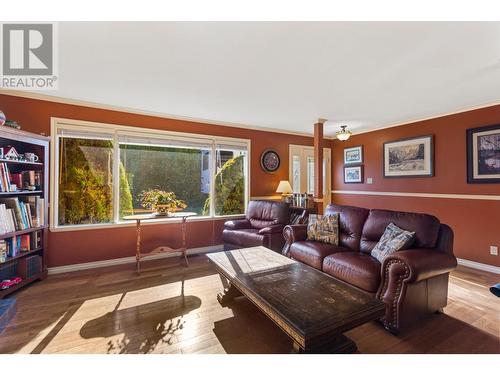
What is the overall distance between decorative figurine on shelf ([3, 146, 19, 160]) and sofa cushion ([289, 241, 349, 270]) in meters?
3.45

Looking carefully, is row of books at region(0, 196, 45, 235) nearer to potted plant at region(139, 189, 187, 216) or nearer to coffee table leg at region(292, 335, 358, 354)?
potted plant at region(139, 189, 187, 216)

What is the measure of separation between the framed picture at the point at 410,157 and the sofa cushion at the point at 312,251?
2543mm

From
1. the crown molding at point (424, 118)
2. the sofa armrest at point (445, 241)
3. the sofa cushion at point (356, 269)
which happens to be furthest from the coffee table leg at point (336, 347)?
the crown molding at point (424, 118)

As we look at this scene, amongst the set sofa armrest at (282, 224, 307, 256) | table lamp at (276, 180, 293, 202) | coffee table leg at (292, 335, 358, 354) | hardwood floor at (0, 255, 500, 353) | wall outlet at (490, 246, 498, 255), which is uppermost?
table lamp at (276, 180, 293, 202)

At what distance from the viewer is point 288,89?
2879 millimetres

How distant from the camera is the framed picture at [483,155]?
322 centimetres

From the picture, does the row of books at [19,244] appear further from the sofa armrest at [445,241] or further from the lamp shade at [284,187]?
the sofa armrest at [445,241]

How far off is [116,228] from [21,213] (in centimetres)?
111

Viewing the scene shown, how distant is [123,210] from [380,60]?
392cm

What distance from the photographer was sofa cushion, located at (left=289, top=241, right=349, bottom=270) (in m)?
2.58

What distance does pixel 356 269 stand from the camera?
7.05 ft

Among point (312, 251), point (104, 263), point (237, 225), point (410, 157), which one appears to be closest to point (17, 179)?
point (104, 263)

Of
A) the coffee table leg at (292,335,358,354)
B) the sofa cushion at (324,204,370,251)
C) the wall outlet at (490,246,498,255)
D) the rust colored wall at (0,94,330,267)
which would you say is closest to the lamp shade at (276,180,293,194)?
the rust colored wall at (0,94,330,267)
